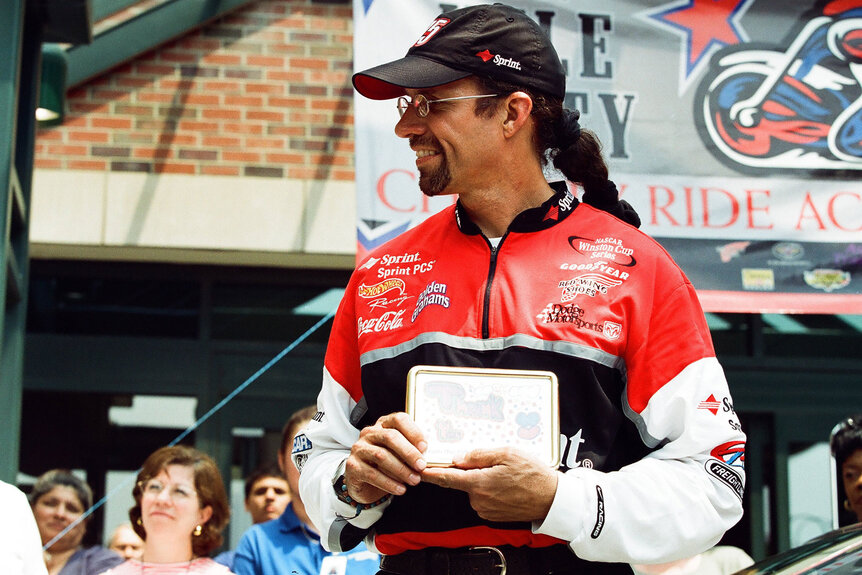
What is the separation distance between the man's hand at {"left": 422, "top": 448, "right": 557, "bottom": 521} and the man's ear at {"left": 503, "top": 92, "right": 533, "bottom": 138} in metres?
0.75

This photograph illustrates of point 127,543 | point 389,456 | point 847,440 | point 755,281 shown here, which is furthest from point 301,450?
point 127,543

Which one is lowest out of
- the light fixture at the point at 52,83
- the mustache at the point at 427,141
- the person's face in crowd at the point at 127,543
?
the person's face in crowd at the point at 127,543

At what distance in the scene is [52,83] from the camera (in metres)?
5.64

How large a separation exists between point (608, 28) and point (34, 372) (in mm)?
4043

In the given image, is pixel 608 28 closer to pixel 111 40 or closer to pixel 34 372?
pixel 111 40

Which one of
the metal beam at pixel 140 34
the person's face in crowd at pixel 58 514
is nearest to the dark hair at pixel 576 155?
the person's face in crowd at pixel 58 514

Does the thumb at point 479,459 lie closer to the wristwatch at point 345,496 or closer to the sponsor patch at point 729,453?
the wristwatch at point 345,496

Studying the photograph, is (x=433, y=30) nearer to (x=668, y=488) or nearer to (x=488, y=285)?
(x=488, y=285)

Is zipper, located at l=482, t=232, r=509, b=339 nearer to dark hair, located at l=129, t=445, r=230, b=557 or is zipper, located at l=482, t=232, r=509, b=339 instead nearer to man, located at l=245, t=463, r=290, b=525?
dark hair, located at l=129, t=445, r=230, b=557

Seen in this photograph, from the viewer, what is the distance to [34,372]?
22.9 ft

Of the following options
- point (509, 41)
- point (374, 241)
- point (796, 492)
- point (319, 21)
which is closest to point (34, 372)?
point (319, 21)

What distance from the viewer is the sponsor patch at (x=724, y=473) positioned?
6.90 ft

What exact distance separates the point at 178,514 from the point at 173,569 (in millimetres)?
211

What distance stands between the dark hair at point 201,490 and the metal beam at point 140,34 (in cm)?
302
